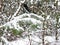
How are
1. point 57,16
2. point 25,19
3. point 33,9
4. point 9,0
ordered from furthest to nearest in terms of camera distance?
1. point 9,0
2. point 33,9
3. point 57,16
4. point 25,19

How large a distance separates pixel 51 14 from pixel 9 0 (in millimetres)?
1345

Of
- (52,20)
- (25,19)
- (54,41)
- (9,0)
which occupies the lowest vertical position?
(54,41)

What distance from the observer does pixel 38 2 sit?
17.5ft

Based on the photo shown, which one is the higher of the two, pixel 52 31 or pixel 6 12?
pixel 6 12

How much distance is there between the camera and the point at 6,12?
5297mm

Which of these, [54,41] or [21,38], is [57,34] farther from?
[21,38]

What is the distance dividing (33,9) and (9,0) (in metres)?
0.80

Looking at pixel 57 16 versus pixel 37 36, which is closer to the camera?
pixel 57 16

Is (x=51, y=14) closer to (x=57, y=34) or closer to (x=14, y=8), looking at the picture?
(x=57, y=34)

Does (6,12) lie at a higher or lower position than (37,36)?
higher

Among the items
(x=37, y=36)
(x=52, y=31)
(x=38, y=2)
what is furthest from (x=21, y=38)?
(x=38, y=2)

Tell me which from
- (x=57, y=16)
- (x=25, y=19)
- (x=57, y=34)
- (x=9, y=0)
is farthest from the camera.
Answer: (x=9, y=0)

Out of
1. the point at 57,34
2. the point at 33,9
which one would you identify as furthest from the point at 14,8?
the point at 57,34

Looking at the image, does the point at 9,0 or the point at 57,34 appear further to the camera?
the point at 9,0
